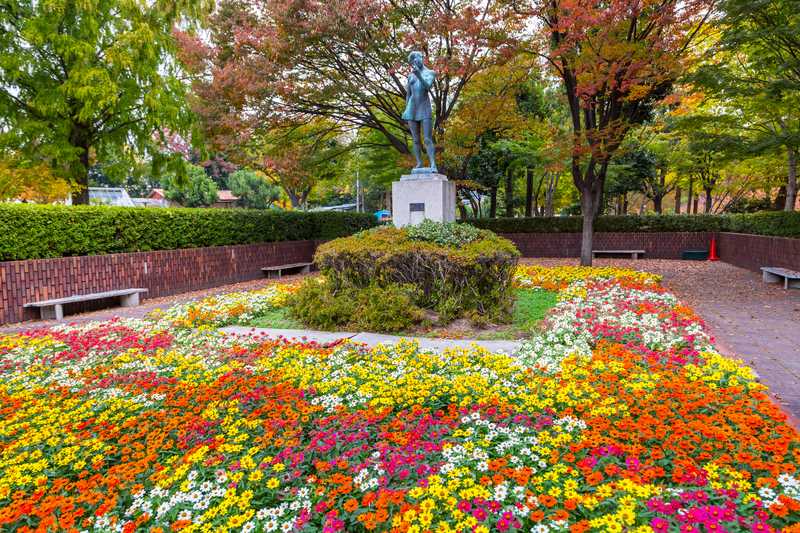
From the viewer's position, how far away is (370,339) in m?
5.75

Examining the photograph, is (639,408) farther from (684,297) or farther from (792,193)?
(792,193)

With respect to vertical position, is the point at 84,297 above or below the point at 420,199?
below

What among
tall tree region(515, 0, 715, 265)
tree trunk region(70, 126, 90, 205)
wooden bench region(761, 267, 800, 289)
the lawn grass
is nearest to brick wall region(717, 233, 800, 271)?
wooden bench region(761, 267, 800, 289)

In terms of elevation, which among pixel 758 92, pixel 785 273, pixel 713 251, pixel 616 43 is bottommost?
pixel 785 273

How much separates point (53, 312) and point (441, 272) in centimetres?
694

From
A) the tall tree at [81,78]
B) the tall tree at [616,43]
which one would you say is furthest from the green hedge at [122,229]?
the tall tree at [616,43]

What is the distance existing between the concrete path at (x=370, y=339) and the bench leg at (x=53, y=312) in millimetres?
3677

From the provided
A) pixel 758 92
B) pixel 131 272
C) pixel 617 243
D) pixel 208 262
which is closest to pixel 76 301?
pixel 131 272

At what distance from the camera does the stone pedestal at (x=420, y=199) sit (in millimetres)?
9109

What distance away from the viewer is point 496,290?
677 cm

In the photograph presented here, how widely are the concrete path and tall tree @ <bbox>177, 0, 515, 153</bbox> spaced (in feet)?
25.1

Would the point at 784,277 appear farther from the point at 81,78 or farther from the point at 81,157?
the point at 81,157

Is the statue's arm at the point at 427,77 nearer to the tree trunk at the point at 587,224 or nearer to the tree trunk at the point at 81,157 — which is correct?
the tree trunk at the point at 587,224

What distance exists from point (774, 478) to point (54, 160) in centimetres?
1576
